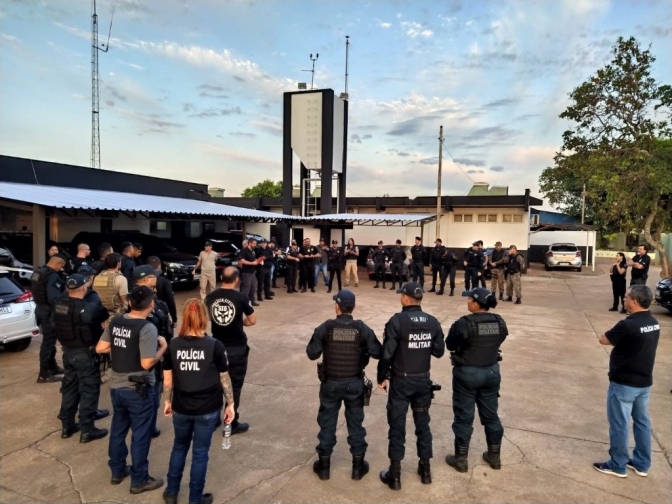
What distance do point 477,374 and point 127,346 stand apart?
291 cm

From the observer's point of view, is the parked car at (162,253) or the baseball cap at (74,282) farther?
the parked car at (162,253)

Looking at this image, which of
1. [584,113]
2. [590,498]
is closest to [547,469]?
[590,498]

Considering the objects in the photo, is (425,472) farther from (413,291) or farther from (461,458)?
(413,291)

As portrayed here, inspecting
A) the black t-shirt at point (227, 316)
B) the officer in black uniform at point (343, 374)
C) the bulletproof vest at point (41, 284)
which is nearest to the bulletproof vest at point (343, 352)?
the officer in black uniform at point (343, 374)

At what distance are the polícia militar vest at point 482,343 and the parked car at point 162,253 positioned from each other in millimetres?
11236

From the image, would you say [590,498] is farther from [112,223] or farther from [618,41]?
[112,223]

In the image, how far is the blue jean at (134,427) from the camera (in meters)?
3.45

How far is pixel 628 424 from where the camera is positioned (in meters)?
3.77

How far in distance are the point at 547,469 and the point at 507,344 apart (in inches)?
172

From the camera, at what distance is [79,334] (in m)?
4.19

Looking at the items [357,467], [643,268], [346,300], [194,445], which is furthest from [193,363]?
[643,268]

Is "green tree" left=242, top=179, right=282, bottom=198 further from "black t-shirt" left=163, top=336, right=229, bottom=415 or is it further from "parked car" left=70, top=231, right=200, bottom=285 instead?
"black t-shirt" left=163, top=336, right=229, bottom=415

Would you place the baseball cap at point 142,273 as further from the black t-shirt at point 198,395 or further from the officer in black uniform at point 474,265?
the officer in black uniform at point 474,265

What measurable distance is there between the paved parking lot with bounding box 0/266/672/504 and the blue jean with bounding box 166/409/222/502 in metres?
0.26
